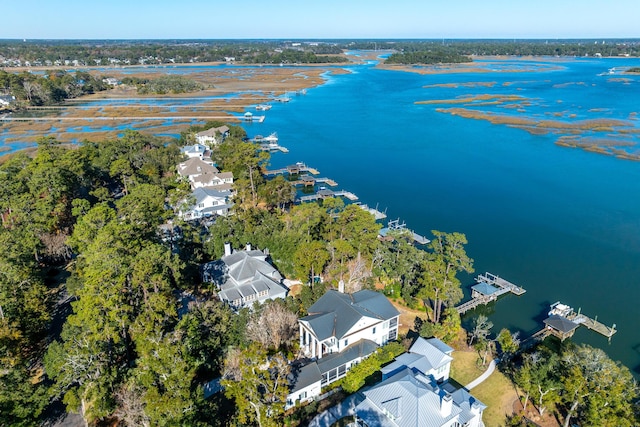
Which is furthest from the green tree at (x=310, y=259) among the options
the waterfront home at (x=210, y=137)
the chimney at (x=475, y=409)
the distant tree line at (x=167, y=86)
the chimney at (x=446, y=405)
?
the distant tree line at (x=167, y=86)

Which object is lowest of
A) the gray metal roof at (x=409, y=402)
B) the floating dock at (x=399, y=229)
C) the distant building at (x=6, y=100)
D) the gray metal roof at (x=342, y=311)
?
the floating dock at (x=399, y=229)

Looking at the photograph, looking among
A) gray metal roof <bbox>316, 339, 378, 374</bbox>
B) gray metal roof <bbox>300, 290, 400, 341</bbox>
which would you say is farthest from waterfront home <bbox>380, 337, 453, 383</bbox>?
gray metal roof <bbox>300, 290, 400, 341</bbox>

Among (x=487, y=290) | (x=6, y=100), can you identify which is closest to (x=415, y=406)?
(x=487, y=290)

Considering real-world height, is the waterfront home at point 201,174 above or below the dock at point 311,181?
above

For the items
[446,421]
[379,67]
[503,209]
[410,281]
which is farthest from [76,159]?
[379,67]

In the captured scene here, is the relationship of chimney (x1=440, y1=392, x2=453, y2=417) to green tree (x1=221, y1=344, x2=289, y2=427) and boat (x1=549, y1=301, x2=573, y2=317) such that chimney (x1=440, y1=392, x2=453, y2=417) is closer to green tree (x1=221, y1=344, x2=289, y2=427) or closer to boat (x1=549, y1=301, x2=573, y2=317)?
green tree (x1=221, y1=344, x2=289, y2=427)

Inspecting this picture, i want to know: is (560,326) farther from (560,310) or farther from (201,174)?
(201,174)

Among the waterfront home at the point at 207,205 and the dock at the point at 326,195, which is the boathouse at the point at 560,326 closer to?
the dock at the point at 326,195
